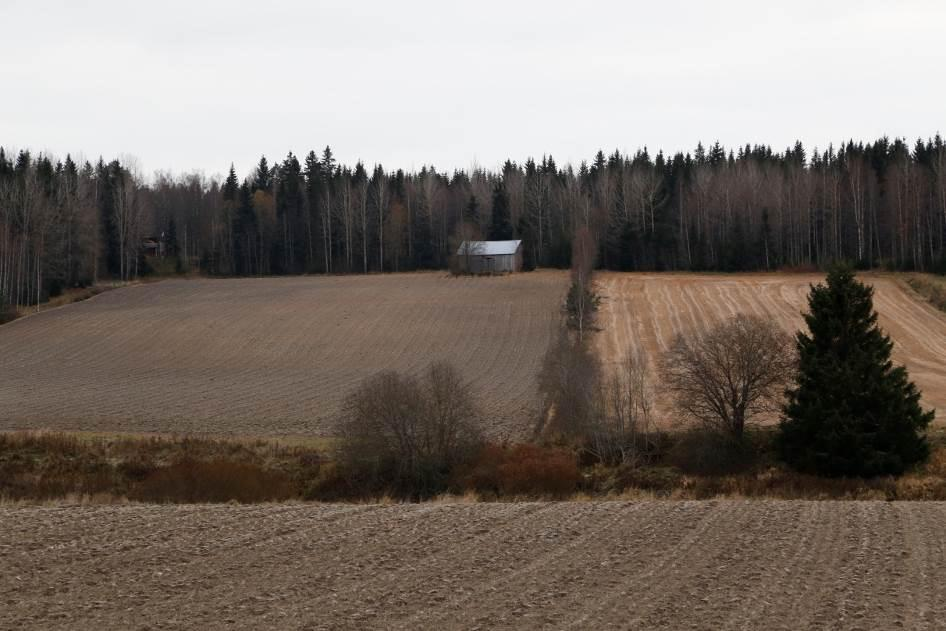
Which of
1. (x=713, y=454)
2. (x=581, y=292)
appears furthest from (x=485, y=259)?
(x=713, y=454)

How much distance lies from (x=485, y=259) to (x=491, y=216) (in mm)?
22010

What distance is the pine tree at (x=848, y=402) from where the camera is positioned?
29.3m

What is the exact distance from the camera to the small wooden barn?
87.1 metres

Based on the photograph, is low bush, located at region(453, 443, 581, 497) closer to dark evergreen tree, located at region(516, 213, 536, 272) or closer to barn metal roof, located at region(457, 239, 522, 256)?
barn metal roof, located at region(457, 239, 522, 256)

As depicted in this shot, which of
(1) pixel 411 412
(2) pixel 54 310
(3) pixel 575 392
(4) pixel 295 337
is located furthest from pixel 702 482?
(2) pixel 54 310

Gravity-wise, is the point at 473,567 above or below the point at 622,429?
above

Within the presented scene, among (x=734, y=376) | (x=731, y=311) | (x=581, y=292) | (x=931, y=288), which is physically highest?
(x=581, y=292)

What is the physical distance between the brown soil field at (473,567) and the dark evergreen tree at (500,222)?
88.7 meters

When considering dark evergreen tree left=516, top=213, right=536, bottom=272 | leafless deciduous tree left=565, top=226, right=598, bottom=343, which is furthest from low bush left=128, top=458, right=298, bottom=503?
dark evergreen tree left=516, top=213, right=536, bottom=272

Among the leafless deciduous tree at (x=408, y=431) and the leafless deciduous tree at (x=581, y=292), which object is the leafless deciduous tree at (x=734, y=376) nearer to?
the leafless deciduous tree at (x=408, y=431)

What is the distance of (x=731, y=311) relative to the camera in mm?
61219

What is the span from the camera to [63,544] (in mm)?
13594

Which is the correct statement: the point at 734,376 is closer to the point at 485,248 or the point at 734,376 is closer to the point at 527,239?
the point at 485,248

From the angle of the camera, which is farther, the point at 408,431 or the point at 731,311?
the point at 731,311
